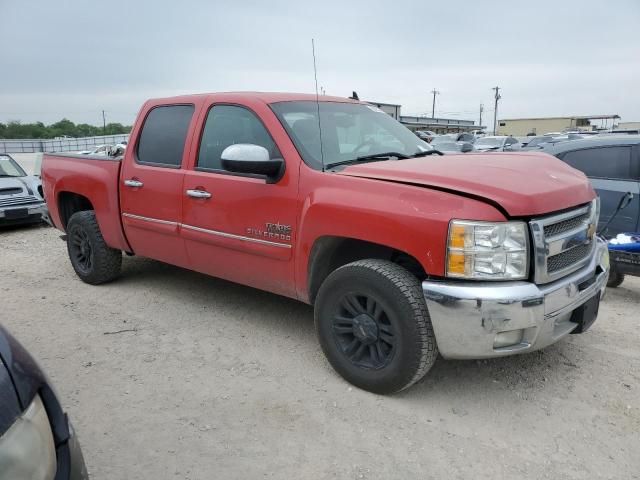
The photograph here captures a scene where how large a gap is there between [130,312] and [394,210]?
2.83m

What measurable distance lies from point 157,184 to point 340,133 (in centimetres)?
163

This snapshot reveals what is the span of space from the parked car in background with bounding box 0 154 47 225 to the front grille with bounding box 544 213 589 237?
793cm

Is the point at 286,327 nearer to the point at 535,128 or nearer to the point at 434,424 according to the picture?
the point at 434,424

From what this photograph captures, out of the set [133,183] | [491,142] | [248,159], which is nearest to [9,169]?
[133,183]

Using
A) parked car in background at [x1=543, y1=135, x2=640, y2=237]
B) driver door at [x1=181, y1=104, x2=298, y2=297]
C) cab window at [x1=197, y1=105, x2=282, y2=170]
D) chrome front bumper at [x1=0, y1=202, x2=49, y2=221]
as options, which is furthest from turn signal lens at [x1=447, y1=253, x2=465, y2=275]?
chrome front bumper at [x1=0, y1=202, x2=49, y2=221]

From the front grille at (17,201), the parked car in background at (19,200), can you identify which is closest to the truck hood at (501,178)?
the parked car in background at (19,200)

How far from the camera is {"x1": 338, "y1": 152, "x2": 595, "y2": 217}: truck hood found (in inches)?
107

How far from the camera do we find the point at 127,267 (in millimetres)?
6016

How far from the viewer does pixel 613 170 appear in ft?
18.1

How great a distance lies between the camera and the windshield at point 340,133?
141 inches

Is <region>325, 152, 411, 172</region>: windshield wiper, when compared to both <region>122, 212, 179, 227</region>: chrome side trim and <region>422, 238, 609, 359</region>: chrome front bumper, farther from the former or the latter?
<region>122, 212, 179, 227</region>: chrome side trim

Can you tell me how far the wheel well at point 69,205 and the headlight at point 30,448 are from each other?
4.58m

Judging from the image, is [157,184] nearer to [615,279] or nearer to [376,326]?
[376,326]

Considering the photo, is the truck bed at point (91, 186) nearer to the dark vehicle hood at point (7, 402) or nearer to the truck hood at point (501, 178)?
the truck hood at point (501, 178)
